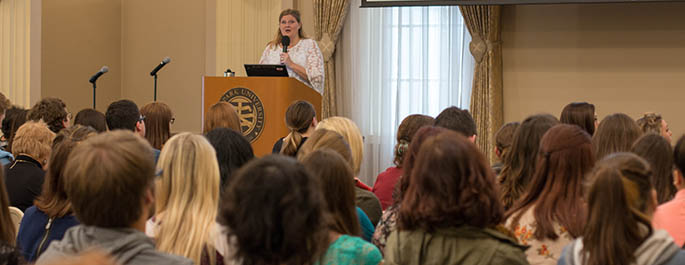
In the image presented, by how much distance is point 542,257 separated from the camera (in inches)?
87.3

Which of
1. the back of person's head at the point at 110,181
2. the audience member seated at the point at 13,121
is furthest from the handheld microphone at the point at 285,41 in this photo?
the back of person's head at the point at 110,181

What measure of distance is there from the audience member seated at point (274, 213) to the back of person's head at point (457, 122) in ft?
6.69

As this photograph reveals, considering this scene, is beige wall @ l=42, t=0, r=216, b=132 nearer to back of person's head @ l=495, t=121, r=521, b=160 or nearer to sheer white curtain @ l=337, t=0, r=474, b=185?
sheer white curtain @ l=337, t=0, r=474, b=185

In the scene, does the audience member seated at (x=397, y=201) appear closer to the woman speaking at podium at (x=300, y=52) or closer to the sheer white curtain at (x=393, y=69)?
Answer: the woman speaking at podium at (x=300, y=52)

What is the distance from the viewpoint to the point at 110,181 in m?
1.59

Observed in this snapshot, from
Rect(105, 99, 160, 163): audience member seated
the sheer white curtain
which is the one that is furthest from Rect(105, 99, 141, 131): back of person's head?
the sheer white curtain

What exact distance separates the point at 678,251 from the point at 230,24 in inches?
271

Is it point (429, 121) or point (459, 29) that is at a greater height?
point (459, 29)

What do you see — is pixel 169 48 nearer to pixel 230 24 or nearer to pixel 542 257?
pixel 230 24

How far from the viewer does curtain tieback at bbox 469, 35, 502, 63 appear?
762 cm

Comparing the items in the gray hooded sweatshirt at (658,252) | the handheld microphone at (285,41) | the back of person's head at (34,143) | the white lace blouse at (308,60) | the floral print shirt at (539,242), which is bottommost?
the floral print shirt at (539,242)

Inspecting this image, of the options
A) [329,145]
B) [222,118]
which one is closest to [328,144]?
[329,145]

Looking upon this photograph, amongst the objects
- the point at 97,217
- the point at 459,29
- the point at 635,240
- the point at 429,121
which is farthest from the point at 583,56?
the point at 97,217

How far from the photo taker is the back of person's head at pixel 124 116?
13.9 feet
